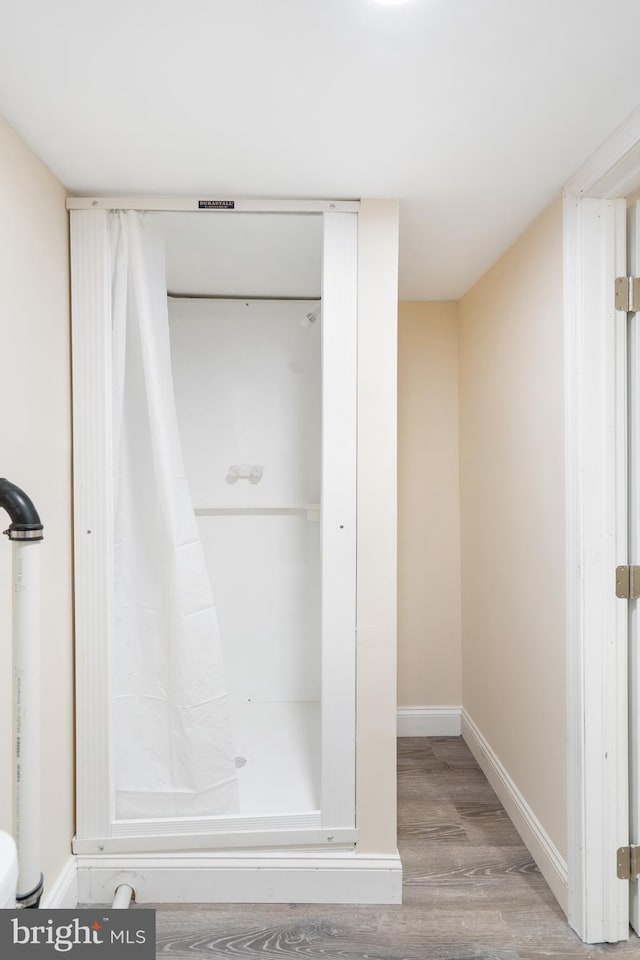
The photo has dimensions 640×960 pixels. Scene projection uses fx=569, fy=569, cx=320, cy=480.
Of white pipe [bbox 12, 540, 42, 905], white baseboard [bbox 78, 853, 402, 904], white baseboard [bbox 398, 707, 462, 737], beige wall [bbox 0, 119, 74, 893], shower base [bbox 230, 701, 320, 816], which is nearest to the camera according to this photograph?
white pipe [bbox 12, 540, 42, 905]

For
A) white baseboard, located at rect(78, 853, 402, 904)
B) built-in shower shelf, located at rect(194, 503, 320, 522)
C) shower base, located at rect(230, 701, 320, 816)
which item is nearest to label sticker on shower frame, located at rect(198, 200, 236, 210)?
built-in shower shelf, located at rect(194, 503, 320, 522)

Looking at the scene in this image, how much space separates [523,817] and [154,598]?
1.64 m

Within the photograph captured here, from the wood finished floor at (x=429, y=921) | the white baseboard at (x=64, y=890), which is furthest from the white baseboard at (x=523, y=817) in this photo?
the white baseboard at (x=64, y=890)

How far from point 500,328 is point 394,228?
32.1 inches

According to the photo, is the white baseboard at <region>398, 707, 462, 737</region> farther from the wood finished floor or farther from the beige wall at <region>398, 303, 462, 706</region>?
the wood finished floor

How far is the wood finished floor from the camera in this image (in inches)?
66.0

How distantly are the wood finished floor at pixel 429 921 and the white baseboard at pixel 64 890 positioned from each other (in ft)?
0.92

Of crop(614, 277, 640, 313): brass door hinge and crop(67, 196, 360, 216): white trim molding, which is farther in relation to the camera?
crop(67, 196, 360, 216): white trim molding

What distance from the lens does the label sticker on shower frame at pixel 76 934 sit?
46.6 inches

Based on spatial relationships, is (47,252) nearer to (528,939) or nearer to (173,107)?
(173,107)

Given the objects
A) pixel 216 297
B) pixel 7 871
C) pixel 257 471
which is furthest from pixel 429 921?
pixel 216 297

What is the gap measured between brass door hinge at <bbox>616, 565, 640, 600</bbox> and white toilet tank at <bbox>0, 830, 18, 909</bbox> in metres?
1.66

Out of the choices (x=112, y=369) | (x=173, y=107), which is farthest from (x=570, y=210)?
(x=112, y=369)

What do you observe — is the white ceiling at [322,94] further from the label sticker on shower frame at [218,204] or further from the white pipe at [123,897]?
the white pipe at [123,897]
